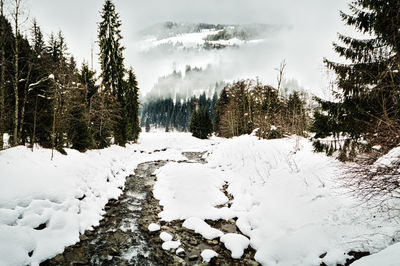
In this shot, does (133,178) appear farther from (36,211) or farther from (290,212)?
(290,212)

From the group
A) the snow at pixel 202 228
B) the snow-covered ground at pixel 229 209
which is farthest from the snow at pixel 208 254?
the snow at pixel 202 228

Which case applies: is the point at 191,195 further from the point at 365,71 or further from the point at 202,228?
the point at 365,71

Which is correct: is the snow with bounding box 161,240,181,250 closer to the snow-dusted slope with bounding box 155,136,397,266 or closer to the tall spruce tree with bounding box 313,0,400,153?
the snow-dusted slope with bounding box 155,136,397,266

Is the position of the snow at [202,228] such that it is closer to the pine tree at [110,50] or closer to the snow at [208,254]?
the snow at [208,254]

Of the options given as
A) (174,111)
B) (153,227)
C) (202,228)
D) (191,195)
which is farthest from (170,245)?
(174,111)

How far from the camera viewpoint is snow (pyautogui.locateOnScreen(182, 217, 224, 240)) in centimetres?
546

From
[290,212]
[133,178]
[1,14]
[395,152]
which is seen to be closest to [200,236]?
[290,212]

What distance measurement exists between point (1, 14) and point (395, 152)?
1532 centimetres

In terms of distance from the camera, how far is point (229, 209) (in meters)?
6.81

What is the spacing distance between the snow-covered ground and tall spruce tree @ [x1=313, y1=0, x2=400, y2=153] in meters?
1.65

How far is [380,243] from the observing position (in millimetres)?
3504

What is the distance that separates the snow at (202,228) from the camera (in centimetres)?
546

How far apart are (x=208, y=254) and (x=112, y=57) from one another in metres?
21.9

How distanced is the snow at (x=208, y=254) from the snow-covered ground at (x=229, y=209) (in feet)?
0.08
